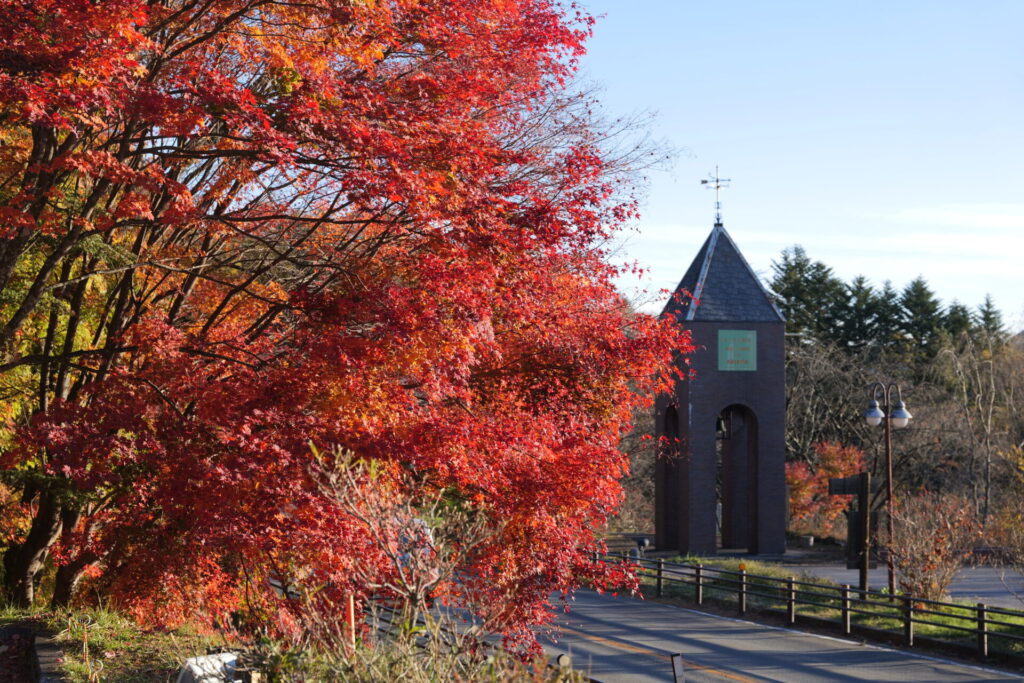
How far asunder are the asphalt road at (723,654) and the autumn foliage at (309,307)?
11.1ft

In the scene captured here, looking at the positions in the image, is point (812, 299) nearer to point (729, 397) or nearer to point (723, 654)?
point (729, 397)

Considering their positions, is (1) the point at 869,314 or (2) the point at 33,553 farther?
(1) the point at 869,314

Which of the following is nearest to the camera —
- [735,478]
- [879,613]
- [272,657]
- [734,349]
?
[272,657]

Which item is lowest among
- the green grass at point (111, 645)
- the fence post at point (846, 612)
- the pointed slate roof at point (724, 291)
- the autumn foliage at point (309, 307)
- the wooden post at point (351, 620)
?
the fence post at point (846, 612)

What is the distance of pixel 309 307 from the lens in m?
11.9

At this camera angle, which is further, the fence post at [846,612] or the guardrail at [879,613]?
the fence post at [846,612]

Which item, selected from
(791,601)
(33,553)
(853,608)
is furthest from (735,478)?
(33,553)

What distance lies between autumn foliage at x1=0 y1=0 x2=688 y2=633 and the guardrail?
340 cm

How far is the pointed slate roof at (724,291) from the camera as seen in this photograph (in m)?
33.5

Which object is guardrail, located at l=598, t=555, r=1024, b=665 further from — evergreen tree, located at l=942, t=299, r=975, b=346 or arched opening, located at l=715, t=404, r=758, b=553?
evergreen tree, located at l=942, t=299, r=975, b=346

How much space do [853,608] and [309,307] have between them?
12808mm

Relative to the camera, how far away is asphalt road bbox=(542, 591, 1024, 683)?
49.8 ft

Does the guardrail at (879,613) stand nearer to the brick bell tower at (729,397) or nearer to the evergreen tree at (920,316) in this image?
the brick bell tower at (729,397)

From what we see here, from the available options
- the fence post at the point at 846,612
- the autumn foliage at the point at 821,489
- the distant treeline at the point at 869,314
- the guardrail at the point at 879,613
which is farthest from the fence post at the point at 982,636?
the distant treeline at the point at 869,314
